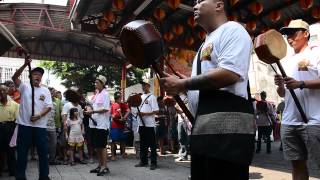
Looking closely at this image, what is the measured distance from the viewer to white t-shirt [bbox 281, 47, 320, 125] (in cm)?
383

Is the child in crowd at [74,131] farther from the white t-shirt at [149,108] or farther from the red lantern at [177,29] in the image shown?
the red lantern at [177,29]

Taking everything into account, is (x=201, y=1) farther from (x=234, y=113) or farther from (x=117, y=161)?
(x=117, y=161)

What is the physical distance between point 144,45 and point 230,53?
54cm

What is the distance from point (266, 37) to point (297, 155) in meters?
1.32

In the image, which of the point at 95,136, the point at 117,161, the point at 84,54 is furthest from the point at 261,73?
the point at 95,136

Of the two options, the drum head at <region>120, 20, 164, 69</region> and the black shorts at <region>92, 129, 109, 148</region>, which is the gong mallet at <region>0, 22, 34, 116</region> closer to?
the black shorts at <region>92, 129, 109, 148</region>

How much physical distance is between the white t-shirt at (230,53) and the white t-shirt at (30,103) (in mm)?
4382

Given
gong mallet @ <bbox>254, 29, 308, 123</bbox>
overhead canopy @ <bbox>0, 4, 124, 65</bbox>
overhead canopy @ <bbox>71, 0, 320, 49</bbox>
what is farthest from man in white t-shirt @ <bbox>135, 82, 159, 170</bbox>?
overhead canopy @ <bbox>0, 4, 124, 65</bbox>

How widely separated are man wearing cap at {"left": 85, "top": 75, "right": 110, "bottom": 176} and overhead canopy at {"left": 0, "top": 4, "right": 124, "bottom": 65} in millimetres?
8000

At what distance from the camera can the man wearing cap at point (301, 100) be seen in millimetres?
3756

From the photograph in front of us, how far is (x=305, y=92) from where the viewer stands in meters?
3.91

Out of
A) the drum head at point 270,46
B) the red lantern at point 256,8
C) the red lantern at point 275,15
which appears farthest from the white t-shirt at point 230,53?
the red lantern at point 275,15

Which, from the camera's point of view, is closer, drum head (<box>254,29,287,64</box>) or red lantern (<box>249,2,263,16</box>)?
drum head (<box>254,29,287,64</box>)

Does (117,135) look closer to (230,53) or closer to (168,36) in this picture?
(168,36)
